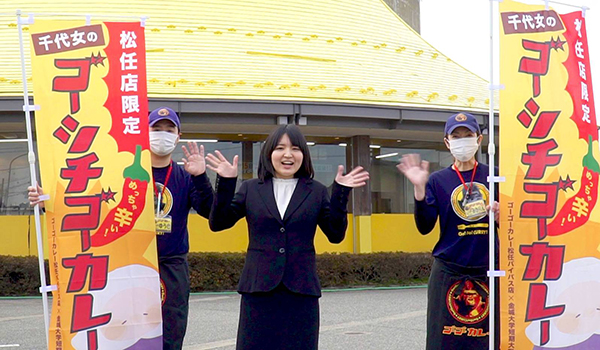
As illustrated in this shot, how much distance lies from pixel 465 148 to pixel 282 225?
158cm

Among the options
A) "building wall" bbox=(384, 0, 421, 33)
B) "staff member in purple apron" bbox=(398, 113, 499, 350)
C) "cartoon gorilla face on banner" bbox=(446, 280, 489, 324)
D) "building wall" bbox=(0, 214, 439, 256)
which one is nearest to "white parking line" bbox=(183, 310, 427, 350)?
"staff member in purple apron" bbox=(398, 113, 499, 350)

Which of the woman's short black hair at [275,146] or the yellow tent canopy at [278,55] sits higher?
the yellow tent canopy at [278,55]

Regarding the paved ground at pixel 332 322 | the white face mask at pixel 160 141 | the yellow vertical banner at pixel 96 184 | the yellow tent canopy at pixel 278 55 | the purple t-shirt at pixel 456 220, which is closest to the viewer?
the yellow vertical banner at pixel 96 184

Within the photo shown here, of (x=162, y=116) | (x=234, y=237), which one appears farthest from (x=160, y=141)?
(x=234, y=237)

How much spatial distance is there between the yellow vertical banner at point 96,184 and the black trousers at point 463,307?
1.94 metres

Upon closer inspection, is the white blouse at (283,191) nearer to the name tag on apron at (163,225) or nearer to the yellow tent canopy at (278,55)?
the name tag on apron at (163,225)

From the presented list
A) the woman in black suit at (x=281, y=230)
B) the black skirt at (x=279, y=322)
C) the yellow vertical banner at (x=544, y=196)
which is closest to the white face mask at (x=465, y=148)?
the yellow vertical banner at (x=544, y=196)

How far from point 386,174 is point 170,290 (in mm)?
13994

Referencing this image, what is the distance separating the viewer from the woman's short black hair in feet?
15.1

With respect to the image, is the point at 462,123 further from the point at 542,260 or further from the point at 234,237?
the point at 234,237

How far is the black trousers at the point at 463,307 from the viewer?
201 inches

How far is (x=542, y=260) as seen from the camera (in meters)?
4.98

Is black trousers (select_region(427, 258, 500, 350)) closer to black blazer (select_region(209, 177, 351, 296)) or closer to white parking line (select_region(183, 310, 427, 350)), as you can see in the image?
black blazer (select_region(209, 177, 351, 296))

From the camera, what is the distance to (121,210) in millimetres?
4945
